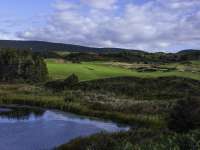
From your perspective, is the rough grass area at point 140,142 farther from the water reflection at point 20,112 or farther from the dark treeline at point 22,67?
the dark treeline at point 22,67

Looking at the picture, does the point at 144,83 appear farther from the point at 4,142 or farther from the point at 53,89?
the point at 4,142

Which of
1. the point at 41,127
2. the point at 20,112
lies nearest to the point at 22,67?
the point at 20,112

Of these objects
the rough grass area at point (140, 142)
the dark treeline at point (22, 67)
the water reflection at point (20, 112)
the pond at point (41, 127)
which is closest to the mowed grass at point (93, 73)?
the dark treeline at point (22, 67)

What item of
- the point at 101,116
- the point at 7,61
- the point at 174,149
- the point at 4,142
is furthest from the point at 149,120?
the point at 7,61

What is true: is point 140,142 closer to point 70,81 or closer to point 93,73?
point 70,81

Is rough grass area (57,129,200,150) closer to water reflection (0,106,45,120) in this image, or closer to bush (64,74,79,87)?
water reflection (0,106,45,120)
